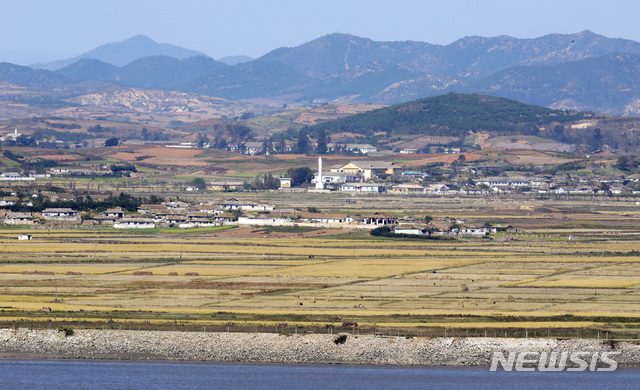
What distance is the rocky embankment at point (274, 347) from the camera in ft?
118

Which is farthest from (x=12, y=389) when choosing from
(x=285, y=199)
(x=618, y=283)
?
(x=285, y=199)

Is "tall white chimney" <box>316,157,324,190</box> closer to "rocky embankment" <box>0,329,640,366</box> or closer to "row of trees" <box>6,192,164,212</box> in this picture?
"row of trees" <box>6,192,164,212</box>

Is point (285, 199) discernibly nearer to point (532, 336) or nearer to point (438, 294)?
point (438, 294)

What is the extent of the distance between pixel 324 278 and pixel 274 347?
56.7 feet

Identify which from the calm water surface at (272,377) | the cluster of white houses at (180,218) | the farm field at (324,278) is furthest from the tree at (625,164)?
the calm water surface at (272,377)

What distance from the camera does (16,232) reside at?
80188 millimetres

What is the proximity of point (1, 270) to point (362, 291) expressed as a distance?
22310 millimetres

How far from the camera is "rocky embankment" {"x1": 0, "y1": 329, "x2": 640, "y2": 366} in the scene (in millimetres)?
35938

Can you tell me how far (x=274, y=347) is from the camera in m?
36.6

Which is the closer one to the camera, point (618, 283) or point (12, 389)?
point (12, 389)

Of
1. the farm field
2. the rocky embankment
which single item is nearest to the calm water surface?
the rocky embankment

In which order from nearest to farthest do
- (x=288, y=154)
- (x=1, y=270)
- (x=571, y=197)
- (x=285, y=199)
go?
1. (x=1, y=270)
2. (x=285, y=199)
3. (x=571, y=197)
4. (x=288, y=154)

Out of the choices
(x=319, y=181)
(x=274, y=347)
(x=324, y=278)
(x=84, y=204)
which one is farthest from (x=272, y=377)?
(x=319, y=181)

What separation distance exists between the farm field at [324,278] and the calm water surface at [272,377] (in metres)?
3.09
